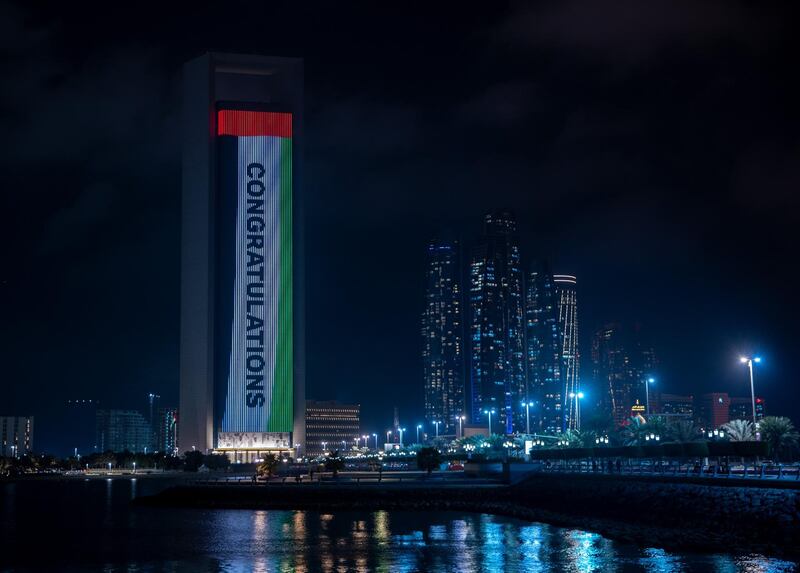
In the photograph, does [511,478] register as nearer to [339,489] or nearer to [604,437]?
[339,489]

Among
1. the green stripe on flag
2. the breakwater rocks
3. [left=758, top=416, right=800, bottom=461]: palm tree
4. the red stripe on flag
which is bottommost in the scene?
the breakwater rocks

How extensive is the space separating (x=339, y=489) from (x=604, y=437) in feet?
182

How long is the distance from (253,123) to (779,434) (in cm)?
12153

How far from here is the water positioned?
5216cm

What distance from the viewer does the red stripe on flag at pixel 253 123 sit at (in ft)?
590

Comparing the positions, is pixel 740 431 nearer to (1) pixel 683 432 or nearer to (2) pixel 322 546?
(1) pixel 683 432

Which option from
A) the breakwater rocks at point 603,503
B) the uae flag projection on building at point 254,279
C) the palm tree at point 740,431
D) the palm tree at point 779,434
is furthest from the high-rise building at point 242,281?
the palm tree at point 779,434

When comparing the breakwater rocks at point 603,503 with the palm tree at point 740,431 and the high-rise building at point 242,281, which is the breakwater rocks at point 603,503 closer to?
the palm tree at point 740,431

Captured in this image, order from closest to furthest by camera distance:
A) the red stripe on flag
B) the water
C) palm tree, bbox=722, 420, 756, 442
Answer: the water, palm tree, bbox=722, 420, 756, 442, the red stripe on flag

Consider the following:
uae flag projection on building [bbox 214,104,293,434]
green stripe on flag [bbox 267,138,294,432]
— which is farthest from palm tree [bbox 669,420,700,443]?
uae flag projection on building [bbox 214,104,293,434]

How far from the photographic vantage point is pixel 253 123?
18025 centimetres

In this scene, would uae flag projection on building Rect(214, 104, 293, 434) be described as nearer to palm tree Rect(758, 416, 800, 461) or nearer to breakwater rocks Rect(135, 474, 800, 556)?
breakwater rocks Rect(135, 474, 800, 556)

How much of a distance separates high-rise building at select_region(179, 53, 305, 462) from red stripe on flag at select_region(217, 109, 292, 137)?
0.18 m

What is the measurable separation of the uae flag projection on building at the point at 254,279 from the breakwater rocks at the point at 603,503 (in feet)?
230
